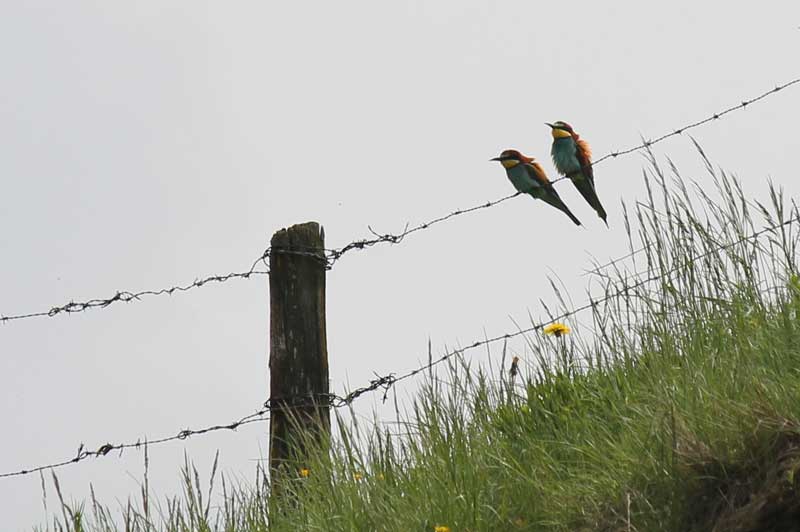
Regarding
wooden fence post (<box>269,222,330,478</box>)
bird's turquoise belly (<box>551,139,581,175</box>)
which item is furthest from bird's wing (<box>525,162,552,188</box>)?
wooden fence post (<box>269,222,330,478</box>)

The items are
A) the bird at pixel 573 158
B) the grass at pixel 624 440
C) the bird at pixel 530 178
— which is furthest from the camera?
the bird at pixel 573 158

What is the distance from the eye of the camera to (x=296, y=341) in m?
4.50

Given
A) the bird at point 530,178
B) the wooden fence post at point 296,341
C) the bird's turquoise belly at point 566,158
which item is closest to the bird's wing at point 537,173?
the bird at point 530,178

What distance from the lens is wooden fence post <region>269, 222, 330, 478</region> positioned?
4.45m

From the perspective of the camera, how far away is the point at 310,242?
183 inches

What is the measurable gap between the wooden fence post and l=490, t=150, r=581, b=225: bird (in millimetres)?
3369

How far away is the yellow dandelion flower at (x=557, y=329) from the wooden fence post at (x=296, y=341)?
0.97 metres

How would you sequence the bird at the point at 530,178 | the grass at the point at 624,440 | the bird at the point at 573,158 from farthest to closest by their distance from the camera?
the bird at the point at 573,158 → the bird at the point at 530,178 → the grass at the point at 624,440

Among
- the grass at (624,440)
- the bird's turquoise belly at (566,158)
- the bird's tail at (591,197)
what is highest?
the bird's turquoise belly at (566,158)

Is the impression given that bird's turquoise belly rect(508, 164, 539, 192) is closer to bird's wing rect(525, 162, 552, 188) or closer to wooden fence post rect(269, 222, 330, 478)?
bird's wing rect(525, 162, 552, 188)

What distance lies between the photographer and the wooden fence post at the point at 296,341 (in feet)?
14.6

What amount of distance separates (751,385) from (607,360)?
2.43 feet

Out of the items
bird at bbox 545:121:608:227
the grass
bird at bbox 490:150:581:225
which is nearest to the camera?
the grass

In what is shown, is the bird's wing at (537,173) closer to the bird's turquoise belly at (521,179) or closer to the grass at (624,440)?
the bird's turquoise belly at (521,179)
